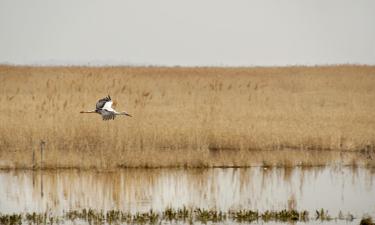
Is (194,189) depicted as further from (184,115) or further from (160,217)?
(184,115)

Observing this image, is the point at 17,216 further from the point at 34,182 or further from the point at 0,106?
the point at 0,106

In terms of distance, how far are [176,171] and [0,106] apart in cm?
582

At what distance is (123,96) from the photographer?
24.8 metres

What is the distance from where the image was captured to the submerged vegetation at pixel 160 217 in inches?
519

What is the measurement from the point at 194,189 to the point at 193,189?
14 millimetres

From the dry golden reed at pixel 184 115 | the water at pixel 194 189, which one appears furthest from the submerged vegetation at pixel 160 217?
the dry golden reed at pixel 184 115

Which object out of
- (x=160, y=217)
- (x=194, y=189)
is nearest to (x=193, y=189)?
(x=194, y=189)

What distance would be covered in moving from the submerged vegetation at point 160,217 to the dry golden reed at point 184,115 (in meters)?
4.56

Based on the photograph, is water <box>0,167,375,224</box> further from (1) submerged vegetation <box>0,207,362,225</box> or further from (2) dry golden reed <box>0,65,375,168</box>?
(2) dry golden reed <box>0,65,375,168</box>

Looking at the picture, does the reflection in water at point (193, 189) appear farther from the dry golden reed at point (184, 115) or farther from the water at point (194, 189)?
the dry golden reed at point (184, 115)

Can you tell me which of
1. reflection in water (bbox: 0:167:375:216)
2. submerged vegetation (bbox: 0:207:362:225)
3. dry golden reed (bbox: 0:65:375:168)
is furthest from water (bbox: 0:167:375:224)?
dry golden reed (bbox: 0:65:375:168)

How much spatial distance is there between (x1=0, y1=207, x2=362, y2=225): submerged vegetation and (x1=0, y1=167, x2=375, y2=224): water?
492 mm

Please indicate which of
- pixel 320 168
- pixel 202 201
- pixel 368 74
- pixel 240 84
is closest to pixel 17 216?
pixel 202 201

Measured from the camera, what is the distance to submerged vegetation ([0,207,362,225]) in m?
13.2
